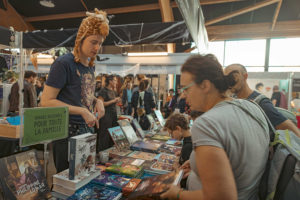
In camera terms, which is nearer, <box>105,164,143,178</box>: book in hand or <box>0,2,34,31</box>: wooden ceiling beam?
<box>105,164,143,178</box>: book in hand

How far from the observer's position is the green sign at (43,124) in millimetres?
824

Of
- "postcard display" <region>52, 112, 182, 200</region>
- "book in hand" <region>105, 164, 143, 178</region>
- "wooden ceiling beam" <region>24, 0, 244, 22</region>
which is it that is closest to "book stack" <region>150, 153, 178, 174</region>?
"postcard display" <region>52, 112, 182, 200</region>

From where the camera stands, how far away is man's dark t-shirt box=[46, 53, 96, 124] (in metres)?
1.13

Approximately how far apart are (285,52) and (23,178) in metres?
12.6

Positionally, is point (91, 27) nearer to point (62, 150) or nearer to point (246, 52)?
point (62, 150)

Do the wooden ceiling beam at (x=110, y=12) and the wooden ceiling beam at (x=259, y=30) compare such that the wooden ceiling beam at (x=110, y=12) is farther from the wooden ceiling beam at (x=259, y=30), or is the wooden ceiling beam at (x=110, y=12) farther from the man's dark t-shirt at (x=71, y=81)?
the man's dark t-shirt at (x=71, y=81)

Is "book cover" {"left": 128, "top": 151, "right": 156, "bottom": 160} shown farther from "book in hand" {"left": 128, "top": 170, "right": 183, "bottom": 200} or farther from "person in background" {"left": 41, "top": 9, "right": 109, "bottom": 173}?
"book in hand" {"left": 128, "top": 170, "right": 183, "bottom": 200}

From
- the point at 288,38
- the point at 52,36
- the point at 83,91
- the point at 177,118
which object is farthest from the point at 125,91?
the point at 288,38

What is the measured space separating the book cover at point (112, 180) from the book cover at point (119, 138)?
0.58 m

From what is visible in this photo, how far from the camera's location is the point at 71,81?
1.19m

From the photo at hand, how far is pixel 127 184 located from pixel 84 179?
0.26m

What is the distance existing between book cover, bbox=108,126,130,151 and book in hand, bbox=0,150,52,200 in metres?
0.90

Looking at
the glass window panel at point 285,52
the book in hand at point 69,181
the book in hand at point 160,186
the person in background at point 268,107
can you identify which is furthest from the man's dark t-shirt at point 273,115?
the glass window panel at point 285,52

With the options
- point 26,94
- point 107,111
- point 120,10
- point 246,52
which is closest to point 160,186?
point 107,111
